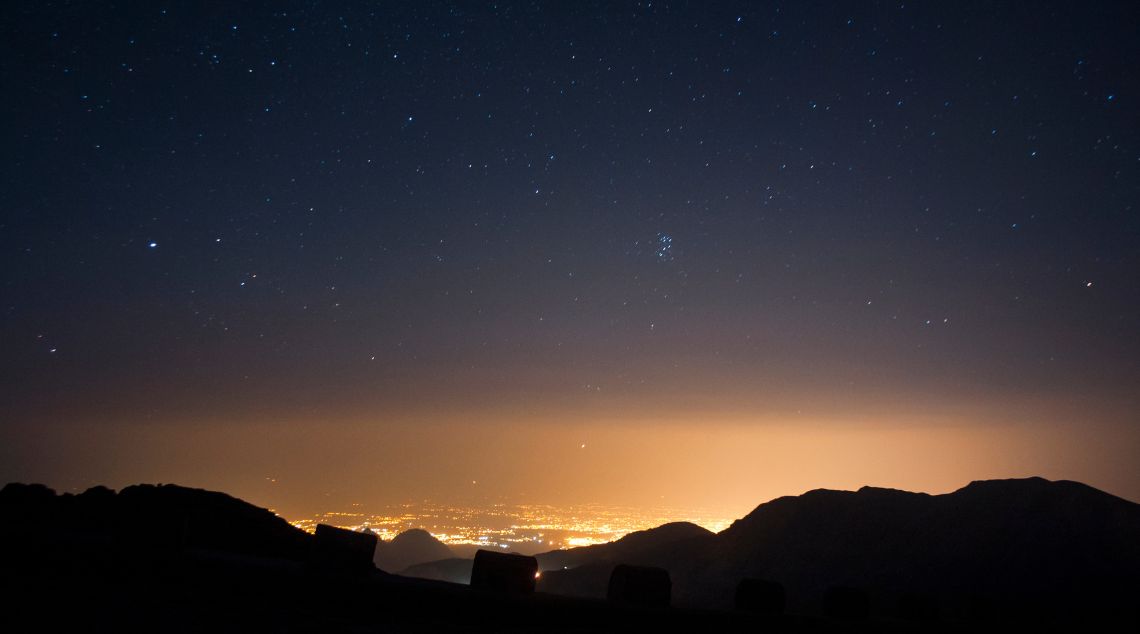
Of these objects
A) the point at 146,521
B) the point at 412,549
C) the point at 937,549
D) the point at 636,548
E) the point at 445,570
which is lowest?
the point at 445,570

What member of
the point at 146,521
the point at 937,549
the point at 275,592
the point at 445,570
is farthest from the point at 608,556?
the point at 275,592

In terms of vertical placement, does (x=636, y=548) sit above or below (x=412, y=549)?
above

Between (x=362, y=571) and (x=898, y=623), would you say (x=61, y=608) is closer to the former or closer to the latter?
(x=362, y=571)

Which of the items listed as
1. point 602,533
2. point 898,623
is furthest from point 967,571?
point 602,533

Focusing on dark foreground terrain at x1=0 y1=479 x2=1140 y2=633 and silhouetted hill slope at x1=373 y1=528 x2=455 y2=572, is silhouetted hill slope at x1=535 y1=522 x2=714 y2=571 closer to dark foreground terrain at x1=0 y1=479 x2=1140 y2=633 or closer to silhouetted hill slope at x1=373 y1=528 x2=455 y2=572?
silhouetted hill slope at x1=373 y1=528 x2=455 y2=572

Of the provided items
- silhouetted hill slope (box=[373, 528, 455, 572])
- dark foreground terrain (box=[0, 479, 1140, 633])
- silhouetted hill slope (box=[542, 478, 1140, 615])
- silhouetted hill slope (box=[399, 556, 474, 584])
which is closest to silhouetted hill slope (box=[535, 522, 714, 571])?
silhouetted hill slope (box=[542, 478, 1140, 615])

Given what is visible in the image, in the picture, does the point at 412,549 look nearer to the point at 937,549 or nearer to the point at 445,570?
the point at 445,570
